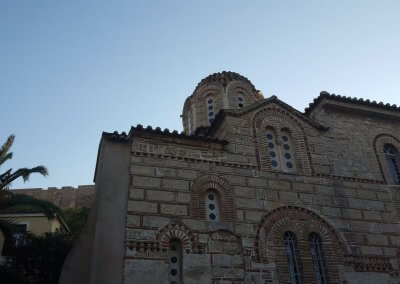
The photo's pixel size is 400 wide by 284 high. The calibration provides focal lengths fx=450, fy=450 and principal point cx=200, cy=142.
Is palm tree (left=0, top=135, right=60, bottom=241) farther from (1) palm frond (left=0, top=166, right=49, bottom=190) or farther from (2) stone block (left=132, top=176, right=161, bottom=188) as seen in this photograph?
(2) stone block (left=132, top=176, right=161, bottom=188)

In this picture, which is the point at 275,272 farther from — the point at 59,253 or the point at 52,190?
the point at 52,190

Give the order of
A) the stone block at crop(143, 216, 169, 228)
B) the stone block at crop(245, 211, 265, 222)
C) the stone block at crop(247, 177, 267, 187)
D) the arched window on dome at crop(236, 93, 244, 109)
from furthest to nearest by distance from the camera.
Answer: the arched window on dome at crop(236, 93, 244, 109)
the stone block at crop(247, 177, 267, 187)
the stone block at crop(245, 211, 265, 222)
the stone block at crop(143, 216, 169, 228)

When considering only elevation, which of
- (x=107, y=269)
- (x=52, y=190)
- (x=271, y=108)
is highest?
(x=52, y=190)

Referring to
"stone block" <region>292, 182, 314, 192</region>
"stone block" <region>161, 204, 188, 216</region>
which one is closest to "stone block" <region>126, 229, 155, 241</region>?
"stone block" <region>161, 204, 188, 216</region>

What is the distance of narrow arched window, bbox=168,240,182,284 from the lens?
9016 mm

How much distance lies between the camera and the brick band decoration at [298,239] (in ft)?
32.2

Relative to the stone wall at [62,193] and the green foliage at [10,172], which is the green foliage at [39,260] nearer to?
the green foliage at [10,172]

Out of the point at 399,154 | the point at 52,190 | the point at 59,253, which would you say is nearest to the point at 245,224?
the point at 399,154

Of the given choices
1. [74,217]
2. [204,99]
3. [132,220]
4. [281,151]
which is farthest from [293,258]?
[74,217]

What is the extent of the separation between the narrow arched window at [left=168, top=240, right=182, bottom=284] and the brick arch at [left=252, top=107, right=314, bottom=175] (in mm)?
3053

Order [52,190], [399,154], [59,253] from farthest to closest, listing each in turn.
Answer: [52,190] → [59,253] → [399,154]

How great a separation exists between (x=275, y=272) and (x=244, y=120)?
4.08 m

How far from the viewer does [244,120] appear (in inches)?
468

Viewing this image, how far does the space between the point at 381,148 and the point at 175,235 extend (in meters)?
6.99
